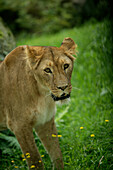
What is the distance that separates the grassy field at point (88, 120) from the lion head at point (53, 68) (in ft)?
1.28

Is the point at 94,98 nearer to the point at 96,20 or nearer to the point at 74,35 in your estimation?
the point at 74,35

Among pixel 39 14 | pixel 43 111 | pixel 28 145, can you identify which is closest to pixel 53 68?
pixel 43 111

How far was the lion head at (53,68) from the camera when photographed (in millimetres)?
2689

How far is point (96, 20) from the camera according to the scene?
9.72 meters

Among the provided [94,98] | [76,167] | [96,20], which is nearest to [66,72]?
[76,167]

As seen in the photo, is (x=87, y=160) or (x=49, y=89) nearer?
(x=49, y=89)

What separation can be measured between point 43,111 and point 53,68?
60cm

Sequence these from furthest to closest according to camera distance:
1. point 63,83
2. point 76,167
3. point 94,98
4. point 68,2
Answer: point 68,2 → point 94,98 → point 76,167 → point 63,83

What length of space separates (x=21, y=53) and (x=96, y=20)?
726 centimetres

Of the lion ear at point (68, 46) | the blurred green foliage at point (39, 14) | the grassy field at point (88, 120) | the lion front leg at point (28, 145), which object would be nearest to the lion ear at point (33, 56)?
the lion ear at point (68, 46)

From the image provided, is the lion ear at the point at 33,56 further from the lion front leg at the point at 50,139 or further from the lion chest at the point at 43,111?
the lion front leg at the point at 50,139

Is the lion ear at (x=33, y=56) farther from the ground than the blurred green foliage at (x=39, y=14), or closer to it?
closer to it

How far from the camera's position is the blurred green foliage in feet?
43.1

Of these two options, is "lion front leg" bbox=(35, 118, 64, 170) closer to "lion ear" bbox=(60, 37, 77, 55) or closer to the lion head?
the lion head
